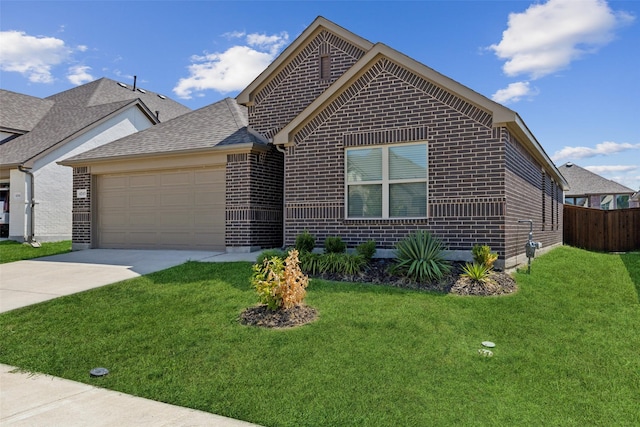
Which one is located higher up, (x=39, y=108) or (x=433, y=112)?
Answer: (x=39, y=108)

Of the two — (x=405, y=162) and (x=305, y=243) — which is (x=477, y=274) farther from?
(x=305, y=243)

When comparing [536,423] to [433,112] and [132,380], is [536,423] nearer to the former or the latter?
[132,380]

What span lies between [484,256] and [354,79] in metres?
4.92

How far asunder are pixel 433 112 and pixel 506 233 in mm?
2935

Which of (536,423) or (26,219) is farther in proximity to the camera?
(26,219)

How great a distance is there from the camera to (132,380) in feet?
15.8

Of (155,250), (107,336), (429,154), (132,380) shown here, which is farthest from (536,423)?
(155,250)

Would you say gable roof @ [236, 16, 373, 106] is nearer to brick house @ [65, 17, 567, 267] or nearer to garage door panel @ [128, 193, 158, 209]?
brick house @ [65, 17, 567, 267]

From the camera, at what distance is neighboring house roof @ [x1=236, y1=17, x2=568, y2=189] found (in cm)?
925

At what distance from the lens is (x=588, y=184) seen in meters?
39.7

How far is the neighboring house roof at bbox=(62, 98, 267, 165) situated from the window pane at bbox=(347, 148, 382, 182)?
306cm

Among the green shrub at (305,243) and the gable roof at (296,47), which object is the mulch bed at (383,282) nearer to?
the green shrub at (305,243)

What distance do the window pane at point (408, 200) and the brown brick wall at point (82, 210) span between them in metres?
10.3

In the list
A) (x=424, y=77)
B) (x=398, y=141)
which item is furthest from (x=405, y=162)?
(x=424, y=77)
